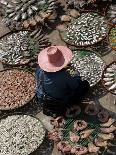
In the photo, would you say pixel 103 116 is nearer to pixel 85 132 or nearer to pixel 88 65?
pixel 85 132

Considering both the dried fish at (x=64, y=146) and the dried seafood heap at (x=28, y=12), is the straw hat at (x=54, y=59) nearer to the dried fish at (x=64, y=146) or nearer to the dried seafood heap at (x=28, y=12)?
the dried fish at (x=64, y=146)

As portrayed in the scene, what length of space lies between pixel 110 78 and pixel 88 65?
24.0 inches

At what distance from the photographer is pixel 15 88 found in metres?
8.30

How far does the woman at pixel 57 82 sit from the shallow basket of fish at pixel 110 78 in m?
0.41

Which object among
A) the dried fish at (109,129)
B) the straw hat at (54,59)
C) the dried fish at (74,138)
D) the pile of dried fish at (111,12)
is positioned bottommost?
the dried fish at (74,138)

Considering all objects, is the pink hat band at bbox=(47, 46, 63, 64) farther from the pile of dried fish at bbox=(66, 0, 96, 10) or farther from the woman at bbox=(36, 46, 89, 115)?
the pile of dried fish at bbox=(66, 0, 96, 10)

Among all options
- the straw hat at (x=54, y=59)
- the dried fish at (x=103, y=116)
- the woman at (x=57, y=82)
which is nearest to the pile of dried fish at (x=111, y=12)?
the woman at (x=57, y=82)

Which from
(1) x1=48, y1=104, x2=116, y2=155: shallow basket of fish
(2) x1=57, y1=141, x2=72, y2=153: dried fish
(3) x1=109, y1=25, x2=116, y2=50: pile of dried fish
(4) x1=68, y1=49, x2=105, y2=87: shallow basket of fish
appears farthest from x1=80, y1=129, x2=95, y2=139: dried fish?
(3) x1=109, y1=25, x2=116, y2=50: pile of dried fish

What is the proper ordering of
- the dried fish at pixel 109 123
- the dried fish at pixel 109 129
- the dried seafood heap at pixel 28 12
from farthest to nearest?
the dried seafood heap at pixel 28 12 < the dried fish at pixel 109 123 < the dried fish at pixel 109 129

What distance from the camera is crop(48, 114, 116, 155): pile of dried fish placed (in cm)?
715

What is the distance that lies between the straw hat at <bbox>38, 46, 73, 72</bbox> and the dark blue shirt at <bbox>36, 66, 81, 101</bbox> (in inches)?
4.0

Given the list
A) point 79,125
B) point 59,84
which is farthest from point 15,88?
point 79,125

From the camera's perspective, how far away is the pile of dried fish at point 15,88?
26.6ft

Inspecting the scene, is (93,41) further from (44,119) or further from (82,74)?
(44,119)
